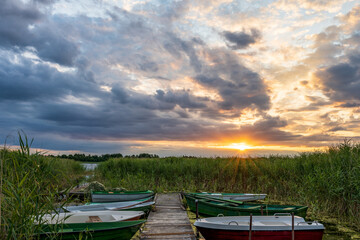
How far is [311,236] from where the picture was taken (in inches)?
290

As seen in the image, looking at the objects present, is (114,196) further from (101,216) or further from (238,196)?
(238,196)

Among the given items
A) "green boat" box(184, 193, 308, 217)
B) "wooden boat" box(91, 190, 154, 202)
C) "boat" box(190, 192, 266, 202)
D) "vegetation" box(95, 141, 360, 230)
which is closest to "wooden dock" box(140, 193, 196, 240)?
"green boat" box(184, 193, 308, 217)

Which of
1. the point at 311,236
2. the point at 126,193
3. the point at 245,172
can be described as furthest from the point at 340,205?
the point at 126,193

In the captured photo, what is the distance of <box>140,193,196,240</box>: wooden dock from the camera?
7.42 metres

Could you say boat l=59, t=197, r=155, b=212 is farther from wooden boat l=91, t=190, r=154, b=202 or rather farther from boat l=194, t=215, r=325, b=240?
boat l=194, t=215, r=325, b=240

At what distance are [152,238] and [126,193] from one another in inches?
203

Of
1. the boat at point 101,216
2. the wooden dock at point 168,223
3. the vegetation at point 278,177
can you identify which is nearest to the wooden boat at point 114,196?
the wooden dock at point 168,223

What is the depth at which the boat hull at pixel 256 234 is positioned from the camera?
7.04 m

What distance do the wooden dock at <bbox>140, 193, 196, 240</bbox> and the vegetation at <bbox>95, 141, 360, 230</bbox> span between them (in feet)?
13.2

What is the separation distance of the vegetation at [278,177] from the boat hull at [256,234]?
3288 millimetres

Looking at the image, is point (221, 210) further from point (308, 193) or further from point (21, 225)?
point (21, 225)

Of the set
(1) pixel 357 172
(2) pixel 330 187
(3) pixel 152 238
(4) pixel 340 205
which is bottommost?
(3) pixel 152 238

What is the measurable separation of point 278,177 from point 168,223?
8.26 metres

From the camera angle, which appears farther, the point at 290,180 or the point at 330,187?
the point at 290,180
